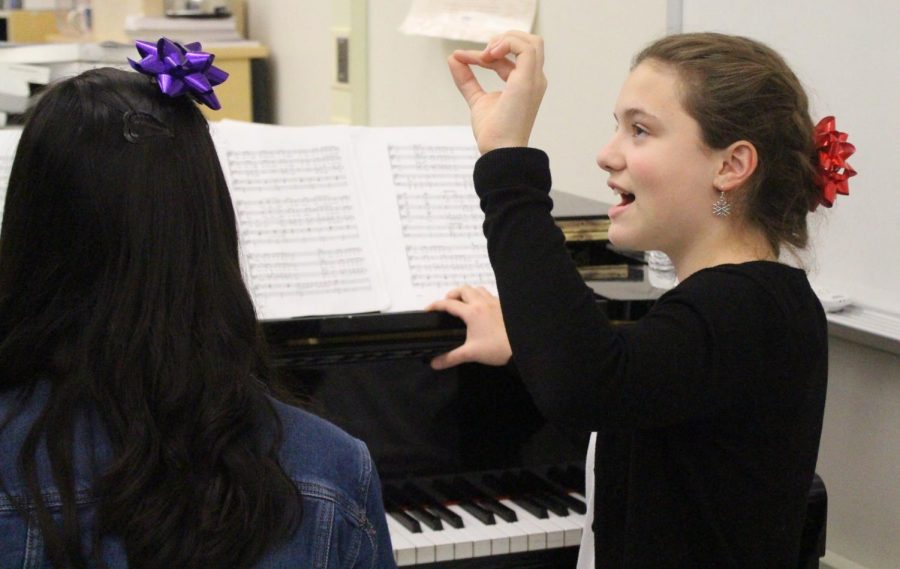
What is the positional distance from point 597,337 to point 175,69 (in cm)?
46

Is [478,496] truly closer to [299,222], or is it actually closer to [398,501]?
[398,501]

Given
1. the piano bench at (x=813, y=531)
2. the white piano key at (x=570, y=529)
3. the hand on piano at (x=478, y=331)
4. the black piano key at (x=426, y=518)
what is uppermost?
the hand on piano at (x=478, y=331)

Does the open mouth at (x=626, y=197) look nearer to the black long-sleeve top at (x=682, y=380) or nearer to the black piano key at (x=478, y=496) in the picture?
the black long-sleeve top at (x=682, y=380)

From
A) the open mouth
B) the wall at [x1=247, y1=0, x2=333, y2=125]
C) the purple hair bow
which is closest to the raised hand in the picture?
the open mouth

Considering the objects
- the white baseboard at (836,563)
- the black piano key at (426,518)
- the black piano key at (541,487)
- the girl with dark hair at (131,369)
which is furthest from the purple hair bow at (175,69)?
the white baseboard at (836,563)

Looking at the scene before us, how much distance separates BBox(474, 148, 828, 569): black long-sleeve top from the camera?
47.4 inches

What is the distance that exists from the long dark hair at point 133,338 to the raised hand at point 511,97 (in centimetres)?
35

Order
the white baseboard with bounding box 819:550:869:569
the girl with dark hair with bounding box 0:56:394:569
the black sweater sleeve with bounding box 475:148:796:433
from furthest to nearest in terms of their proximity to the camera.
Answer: the white baseboard with bounding box 819:550:869:569 < the black sweater sleeve with bounding box 475:148:796:433 < the girl with dark hair with bounding box 0:56:394:569

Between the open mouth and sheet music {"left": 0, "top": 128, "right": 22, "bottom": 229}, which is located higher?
the open mouth

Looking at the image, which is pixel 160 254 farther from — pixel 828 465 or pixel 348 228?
pixel 828 465

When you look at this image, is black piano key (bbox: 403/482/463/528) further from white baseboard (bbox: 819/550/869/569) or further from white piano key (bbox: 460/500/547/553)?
white baseboard (bbox: 819/550/869/569)

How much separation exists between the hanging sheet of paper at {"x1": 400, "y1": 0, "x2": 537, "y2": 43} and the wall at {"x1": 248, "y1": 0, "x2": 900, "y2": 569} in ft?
0.23

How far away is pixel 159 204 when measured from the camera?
3.44 ft

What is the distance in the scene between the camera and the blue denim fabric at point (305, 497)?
1010 mm
